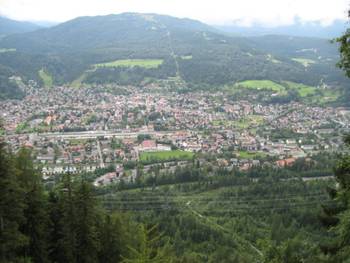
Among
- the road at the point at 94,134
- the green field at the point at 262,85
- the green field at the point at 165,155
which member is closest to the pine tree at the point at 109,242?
the green field at the point at 165,155

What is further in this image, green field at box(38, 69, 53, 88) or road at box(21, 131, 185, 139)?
green field at box(38, 69, 53, 88)

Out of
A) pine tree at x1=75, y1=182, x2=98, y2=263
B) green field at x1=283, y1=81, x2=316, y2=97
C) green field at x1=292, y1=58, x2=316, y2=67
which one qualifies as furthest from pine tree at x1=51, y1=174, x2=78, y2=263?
green field at x1=292, y1=58, x2=316, y2=67

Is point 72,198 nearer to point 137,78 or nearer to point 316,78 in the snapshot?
point 137,78

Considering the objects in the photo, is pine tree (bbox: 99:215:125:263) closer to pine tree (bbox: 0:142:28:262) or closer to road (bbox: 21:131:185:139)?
pine tree (bbox: 0:142:28:262)

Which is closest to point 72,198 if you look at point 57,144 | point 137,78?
point 57,144

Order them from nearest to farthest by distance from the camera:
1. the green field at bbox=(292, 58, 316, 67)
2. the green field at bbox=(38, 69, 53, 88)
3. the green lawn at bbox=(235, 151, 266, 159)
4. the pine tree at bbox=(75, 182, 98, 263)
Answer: the pine tree at bbox=(75, 182, 98, 263), the green lawn at bbox=(235, 151, 266, 159), the green field at bbox=(38, 69, 53, 88), the green field at bbox=(292, 58, 316, 67)

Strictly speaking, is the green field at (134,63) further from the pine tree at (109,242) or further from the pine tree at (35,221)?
the pine tree at (35,221)
